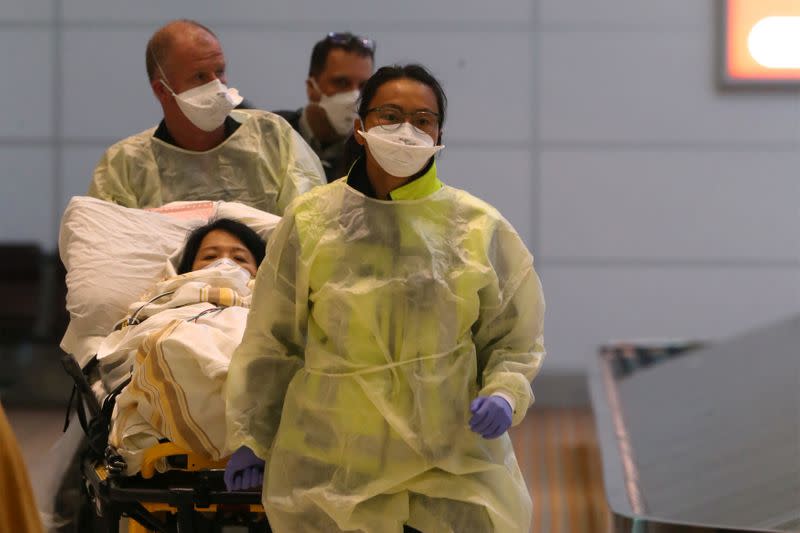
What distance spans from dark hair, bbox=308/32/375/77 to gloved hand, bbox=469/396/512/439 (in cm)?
181

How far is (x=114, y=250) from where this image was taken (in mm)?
3074

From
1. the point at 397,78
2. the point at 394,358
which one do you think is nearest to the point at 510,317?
the point at 394,358

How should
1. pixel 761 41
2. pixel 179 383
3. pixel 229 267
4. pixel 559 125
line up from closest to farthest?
pixel 179 383 → pixel 229 267 → pixel 761 41 → pixel 559 125

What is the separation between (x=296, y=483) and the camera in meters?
2.25

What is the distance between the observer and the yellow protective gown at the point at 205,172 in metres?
3.32

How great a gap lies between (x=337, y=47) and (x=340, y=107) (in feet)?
0.59

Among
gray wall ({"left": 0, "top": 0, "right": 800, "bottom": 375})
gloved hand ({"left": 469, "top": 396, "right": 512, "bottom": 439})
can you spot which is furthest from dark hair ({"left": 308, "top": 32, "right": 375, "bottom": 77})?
gray wall ({"left": 0, "top": 0, "right": 800, "bottom": 375})

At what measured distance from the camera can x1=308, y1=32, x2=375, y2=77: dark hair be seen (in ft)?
12.1

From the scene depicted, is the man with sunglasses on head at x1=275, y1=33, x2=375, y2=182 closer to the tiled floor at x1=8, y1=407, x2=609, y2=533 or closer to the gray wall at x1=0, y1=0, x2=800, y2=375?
the tiled floor at x1=8, y1=407, x2=609, y2=533

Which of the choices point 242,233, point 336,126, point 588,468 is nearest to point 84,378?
point 242,233

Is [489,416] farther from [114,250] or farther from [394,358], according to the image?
[114,250]

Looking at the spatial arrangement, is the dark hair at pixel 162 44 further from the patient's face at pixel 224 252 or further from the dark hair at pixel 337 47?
the patient's face at pixel 224 252

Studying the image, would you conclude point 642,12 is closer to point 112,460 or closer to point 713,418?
point 713,418

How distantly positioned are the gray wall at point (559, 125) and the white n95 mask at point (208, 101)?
2.97 meters
